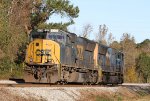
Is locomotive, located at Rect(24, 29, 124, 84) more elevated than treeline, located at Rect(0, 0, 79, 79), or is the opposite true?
treeline, located at Rect(0, 0, 79, 79)

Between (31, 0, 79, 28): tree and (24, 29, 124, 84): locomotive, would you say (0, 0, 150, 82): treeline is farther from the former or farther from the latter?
(24, 29, 124, 84): locomotive

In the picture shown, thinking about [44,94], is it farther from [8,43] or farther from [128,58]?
[128,58]

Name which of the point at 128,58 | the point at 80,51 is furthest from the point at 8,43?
the point at 128,58

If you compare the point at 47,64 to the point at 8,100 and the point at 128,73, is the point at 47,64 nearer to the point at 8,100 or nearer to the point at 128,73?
the point at 8,100

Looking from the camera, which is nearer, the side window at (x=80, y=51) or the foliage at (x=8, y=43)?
the side window at (x=80, y=51)

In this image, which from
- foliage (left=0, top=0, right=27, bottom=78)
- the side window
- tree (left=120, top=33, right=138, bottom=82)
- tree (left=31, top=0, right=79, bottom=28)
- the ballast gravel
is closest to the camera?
the ballast gravel

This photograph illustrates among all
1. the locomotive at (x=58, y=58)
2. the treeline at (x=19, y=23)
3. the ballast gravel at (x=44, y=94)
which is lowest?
the ballast gravel at (x=44, y=94)

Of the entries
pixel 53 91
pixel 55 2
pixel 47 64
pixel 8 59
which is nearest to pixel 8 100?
pixel 53 91

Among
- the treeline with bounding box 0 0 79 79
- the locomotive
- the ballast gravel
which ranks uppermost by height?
the treeline with bounding box 0 0 79 79

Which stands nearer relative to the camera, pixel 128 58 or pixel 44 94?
pixel 44 94

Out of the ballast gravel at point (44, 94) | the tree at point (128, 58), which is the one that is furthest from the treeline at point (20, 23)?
the tree at point (128, 58)

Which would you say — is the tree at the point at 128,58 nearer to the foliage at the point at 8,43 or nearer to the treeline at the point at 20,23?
the treeline at the point at 20,23

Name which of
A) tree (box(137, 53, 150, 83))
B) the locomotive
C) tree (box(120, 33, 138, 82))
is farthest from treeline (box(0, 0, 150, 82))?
tree (box(137, 53, 150, 83))

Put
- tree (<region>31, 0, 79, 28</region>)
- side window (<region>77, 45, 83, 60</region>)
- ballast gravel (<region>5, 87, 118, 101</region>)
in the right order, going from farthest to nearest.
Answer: tree (<region>31, 0, 79, 28</region>)
side window (<region>77, 45, 83, 60</region>)
ballast gravel (<region>5, 87, 118, 101</region>)
